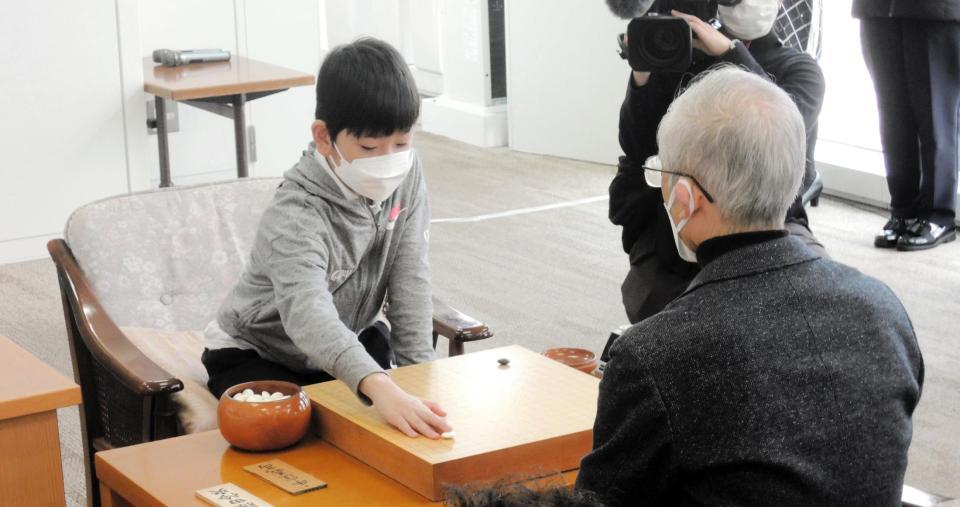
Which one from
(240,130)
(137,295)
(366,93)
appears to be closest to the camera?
(366,93)

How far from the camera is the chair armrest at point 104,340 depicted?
2.00 metres

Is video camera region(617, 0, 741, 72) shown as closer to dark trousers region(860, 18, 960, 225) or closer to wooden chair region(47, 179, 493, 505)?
wooden chair region(47, 179, 493, 505)

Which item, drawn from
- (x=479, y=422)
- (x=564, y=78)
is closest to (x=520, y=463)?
(x=479, y=422)

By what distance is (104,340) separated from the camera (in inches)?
83.7

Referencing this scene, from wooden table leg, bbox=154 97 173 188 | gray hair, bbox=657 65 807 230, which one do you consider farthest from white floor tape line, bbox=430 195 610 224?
gray hair, bbox=657 65 807 230

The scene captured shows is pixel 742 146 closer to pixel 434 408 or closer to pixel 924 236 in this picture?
pixel 434 408

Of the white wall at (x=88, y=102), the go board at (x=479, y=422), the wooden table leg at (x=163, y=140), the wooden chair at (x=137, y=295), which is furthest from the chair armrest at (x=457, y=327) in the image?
the white wall at (x=88, y=102)

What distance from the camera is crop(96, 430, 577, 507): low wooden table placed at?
1551mm

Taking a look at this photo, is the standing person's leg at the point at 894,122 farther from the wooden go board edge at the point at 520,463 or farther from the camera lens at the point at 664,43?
the wooden go board edge at the point at 520,463

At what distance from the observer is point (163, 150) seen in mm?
4480

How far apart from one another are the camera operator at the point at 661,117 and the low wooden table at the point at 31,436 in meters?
1.30

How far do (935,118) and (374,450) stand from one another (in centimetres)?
342

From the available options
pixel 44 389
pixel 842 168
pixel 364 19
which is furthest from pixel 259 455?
pixel 364 19

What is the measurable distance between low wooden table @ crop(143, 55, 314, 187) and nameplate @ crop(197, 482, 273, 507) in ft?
9.01
